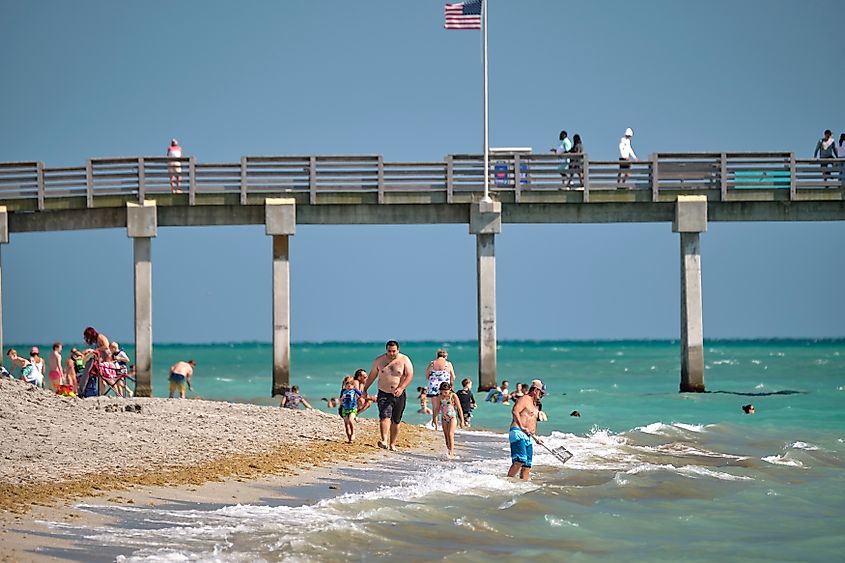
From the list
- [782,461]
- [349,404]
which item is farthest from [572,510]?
[782,461]

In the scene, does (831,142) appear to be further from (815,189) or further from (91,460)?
(91,460)

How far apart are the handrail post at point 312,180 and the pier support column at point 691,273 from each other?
8168mm

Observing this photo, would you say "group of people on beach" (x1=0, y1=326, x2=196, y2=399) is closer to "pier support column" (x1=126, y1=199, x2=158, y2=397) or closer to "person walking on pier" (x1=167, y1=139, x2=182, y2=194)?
"pier support column" (x1=126, y1=199, x2=158, y2=397)

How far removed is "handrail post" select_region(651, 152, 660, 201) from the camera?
28.9 m

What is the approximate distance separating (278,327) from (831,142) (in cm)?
1395

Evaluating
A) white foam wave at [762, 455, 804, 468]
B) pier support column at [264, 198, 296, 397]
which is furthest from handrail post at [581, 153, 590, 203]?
white foam wave at [762, 455, 804, 468]

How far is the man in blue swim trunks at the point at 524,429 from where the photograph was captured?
1581 centimetres

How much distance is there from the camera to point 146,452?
16609 millimetres

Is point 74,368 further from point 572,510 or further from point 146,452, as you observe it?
point 572,510

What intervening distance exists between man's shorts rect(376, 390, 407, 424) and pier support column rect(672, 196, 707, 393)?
37.8 ft

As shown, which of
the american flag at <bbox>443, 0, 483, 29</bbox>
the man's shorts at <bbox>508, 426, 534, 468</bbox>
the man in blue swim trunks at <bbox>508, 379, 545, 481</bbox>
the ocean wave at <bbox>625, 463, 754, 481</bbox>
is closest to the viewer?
Result: the man in blue swim trunks at <bbox>508, 379, 545, 481</bbox>

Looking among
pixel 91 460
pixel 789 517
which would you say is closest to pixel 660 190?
pixel 789 517

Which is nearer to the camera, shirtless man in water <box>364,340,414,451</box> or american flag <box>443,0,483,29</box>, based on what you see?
shirtless man in water <box>364,340,414,451</box>

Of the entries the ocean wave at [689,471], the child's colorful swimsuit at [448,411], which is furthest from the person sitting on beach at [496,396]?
the ocean wave at [689,471]
